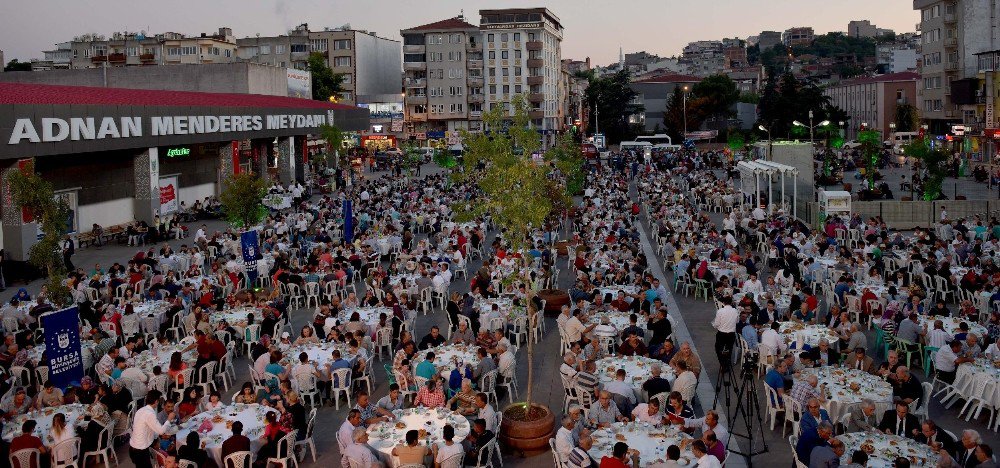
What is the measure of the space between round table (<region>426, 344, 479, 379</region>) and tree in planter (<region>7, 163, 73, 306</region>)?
7515mm

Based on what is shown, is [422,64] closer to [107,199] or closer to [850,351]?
[107,199]

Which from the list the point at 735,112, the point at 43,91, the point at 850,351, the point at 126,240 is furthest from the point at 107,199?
the point at 735,112

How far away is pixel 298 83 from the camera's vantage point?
63250mm

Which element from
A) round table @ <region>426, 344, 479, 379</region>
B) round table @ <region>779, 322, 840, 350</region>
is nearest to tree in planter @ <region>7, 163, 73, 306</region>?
round table @ <region>426, 344, 479, 379</region>

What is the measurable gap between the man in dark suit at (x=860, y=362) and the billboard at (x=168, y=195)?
30.2 m

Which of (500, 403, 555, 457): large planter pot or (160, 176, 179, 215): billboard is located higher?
(160, 176, 179, 215): billboard

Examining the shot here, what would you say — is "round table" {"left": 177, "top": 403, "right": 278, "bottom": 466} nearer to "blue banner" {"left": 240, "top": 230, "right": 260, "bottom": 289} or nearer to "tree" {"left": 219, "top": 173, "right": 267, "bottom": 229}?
"blue banner" {"left": 240, "top": 230, "right": 260, "bottom": 289}

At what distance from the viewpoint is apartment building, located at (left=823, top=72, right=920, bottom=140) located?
Answer: 89.5 meters

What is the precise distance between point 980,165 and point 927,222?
2676 cm

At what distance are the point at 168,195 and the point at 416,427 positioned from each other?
30753 millimetres

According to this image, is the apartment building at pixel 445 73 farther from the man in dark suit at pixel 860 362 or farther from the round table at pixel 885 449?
the round table at pixel 885 449

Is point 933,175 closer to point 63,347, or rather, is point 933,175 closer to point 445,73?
point 63,347

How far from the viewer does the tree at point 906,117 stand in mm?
81838

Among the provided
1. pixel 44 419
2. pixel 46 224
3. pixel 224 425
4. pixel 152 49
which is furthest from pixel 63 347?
pixel 152 49
